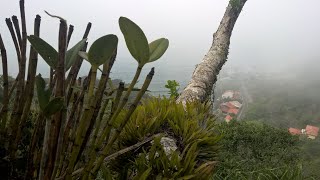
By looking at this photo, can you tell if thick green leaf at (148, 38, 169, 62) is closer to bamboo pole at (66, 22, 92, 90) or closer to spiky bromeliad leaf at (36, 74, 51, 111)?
bamboo pole at (66, 22, 92, 90)

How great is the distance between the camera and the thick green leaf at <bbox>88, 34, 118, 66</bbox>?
107 centimetres

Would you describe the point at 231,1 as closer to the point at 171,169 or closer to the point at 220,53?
the point at 220,53

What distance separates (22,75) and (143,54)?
548mm

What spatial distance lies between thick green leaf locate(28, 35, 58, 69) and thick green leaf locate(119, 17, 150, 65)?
238mm

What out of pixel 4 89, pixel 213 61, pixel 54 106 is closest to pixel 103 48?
pixel 54 106

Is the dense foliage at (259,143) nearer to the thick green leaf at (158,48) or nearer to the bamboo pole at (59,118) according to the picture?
the thick green leaf at (158,48)

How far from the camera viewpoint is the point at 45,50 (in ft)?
3.70

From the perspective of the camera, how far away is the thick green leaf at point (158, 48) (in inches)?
50.9

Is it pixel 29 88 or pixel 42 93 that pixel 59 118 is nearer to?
pixel 42 93

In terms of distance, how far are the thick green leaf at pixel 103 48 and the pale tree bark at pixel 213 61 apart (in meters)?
3.41

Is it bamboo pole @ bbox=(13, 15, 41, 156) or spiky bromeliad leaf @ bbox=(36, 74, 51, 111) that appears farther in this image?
bamboo pole @ bbox=(13, 15, 41, 156)

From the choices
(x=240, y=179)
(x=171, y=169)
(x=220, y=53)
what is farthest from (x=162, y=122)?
(x=220, y=53)

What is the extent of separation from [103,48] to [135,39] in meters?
0.12

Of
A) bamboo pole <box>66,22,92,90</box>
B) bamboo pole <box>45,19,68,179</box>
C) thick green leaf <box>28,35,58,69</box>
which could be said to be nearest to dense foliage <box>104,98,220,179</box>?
bamboo pole <box>66,22,92,90</box>
